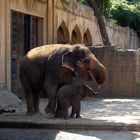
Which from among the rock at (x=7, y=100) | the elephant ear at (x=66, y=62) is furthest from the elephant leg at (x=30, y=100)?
the rock at (x=7, y=100)

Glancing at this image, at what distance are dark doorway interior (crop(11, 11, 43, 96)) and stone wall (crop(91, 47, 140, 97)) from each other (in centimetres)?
224

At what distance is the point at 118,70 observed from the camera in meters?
18.0

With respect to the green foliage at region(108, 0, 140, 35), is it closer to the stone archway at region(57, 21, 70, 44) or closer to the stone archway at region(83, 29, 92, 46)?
the stone archway at region(83, 29, 92, 46)

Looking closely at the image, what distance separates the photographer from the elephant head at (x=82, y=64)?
34.3 feet

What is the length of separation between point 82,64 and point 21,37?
25.9 ft

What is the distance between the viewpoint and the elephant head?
1045cm

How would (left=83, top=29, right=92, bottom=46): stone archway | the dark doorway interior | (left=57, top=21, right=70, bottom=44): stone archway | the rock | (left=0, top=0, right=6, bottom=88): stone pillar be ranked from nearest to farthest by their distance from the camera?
the rock < (left=0, top=0, right=6, bottom=88): stone pillar < the dark doorway interior < (left=57, top=21, right=70, bottom=44): stone archway < (left=83, top=29, right=92, bottom=46): stone archway

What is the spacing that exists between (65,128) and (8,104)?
4628 mm

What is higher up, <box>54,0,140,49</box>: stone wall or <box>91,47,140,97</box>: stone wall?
<box>54,0,140,49</box>: stone wall

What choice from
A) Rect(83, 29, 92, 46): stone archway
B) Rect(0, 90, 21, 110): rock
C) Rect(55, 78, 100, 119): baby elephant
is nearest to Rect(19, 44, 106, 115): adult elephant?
Rect(55, 78, 100, 119): baby elephant

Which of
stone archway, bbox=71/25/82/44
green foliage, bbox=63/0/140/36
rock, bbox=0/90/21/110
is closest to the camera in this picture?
rock, bbox=0/90/21/110

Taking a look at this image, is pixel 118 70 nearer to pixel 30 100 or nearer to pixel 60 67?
pixel 30 100

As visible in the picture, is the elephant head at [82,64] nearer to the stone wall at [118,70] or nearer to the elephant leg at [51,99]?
the elephant leg at [51,99]

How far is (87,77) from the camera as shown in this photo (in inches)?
413
